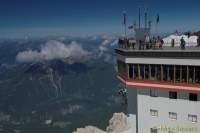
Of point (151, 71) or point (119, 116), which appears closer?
point (151, 71)

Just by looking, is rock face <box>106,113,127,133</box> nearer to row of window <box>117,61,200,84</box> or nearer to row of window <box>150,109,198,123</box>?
row of window <box>150,109,198,123</box>

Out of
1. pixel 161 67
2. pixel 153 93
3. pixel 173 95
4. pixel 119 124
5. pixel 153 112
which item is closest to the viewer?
pixel 161 67

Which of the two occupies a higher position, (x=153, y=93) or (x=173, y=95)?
(x=173, y=95)

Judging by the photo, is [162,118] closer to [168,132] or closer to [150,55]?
[168,132]

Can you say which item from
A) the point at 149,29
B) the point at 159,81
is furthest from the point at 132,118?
the point at 149,29

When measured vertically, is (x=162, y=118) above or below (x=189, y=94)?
below

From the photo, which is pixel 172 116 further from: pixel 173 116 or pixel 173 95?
pixel 173 95

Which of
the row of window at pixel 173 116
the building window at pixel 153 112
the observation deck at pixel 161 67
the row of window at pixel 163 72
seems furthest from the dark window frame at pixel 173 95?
the building window at pixel 153 112

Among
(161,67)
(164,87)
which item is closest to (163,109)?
(164,87)

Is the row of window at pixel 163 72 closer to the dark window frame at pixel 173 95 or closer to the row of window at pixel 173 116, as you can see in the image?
the dark window frame at pixel 173 95
